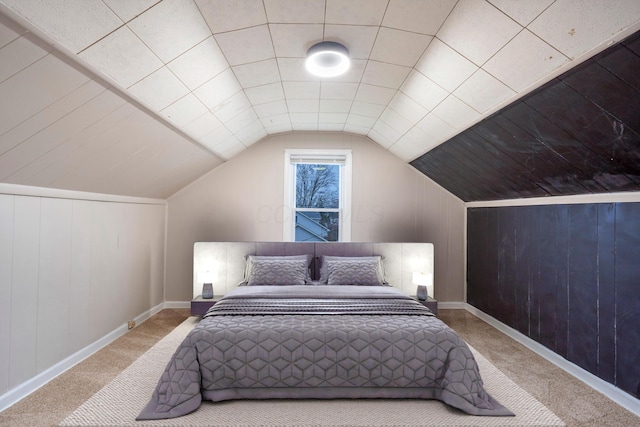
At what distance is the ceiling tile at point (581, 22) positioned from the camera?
4.59 ft

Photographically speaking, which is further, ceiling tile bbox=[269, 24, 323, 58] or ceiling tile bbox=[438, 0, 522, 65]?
ceiling tile bbox=[269, 24, 323, 58]

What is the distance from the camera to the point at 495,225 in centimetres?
398

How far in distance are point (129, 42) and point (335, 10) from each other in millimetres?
1095

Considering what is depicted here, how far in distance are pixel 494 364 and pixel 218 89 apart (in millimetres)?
3092

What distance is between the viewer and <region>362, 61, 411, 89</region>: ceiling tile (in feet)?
8.91

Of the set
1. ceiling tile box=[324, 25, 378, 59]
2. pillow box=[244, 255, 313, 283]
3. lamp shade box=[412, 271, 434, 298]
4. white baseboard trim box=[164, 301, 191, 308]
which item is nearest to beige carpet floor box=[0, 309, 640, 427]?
lamp shade box=[412, 271, 434, 298]

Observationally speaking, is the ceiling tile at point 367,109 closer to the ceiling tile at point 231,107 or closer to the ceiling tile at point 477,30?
the ceiling tile at point 231,107

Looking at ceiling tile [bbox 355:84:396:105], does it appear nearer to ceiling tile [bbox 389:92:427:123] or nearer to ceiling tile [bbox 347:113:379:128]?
ceiling tile [bbox 389:92:427:123]

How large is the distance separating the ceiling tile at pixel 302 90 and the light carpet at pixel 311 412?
2.46 metres

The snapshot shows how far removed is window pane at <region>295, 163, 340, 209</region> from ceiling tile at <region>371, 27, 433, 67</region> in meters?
2.37

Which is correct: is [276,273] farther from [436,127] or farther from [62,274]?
[436,127]

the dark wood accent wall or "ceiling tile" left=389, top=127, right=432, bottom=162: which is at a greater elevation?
"ceiling tile" left=389, top=127, right=432, bottom=162


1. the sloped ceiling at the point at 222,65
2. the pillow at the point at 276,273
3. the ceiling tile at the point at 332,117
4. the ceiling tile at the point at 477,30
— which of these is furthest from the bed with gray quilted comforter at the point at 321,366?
the ceiling tile at the point at 332,117

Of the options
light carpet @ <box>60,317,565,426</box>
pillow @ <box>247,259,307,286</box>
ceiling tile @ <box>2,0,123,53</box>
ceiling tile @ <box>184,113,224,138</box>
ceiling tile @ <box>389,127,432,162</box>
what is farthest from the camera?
pillow @ <box>247,259,307,286</box>
